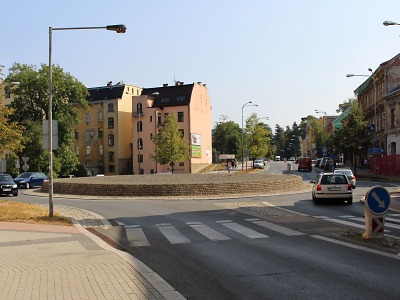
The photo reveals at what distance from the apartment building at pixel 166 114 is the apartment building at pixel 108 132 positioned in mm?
3364

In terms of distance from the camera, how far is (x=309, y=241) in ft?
37.6

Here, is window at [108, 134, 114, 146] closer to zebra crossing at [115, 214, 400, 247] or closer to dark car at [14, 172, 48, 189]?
dark car at [14, 172, 48, 189]

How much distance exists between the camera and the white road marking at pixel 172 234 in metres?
12.0

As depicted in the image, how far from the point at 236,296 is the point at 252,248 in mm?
4082

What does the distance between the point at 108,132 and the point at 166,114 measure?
39.8ft

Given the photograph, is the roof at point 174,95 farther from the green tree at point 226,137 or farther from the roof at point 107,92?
the green tree at point 226,137

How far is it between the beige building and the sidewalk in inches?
2589

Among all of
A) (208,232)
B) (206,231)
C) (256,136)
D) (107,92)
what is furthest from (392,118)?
(107,92)

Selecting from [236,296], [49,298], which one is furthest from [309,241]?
[49,298]

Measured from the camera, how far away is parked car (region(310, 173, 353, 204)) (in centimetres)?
2250

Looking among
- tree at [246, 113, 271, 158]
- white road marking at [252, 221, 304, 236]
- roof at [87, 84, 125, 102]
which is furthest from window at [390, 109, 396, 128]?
roof at [87, 84, 125, 102]

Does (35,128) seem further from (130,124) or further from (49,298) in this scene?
(49,298)

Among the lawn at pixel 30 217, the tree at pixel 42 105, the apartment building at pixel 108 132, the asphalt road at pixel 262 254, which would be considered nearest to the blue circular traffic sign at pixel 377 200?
the asphalt road at pixel 262 254

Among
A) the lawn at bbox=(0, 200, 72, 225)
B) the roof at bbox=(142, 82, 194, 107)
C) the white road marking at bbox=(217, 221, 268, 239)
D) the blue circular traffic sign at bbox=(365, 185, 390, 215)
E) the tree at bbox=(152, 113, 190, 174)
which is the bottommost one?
the white road marking at bbox=(217, 221, 268, 239)
